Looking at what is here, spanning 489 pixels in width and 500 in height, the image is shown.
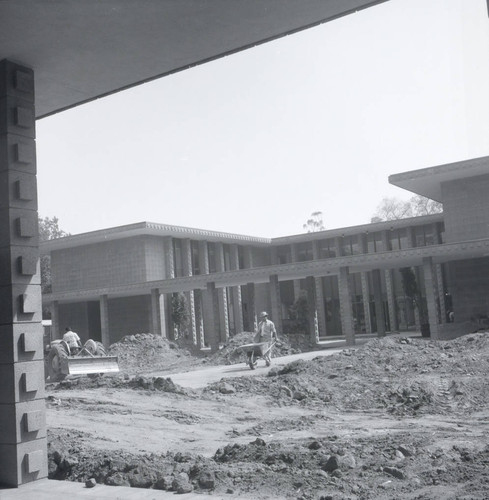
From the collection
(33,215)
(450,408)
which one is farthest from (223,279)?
(33,215)

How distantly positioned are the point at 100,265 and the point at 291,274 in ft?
45.6

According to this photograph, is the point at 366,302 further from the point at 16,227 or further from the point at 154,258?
the point at 16,227

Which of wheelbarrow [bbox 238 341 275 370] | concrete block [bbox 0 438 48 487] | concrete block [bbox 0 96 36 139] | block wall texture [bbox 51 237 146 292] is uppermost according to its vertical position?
block wall texture [bbox 51 237 146 292]

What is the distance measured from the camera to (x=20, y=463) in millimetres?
6348

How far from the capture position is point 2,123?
6672 millimetres

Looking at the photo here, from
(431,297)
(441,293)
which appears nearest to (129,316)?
(441,293)

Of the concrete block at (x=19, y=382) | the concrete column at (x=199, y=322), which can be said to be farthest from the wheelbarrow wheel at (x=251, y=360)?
the concrete column at (x=199, y=322)

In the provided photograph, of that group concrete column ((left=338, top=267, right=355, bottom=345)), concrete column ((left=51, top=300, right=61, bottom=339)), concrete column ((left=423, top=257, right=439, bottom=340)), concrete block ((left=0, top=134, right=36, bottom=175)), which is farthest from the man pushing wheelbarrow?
concrete column ((left=51, top=300, right=61, bottom=339))

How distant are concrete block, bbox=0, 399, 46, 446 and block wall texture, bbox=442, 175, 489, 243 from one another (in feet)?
94.6

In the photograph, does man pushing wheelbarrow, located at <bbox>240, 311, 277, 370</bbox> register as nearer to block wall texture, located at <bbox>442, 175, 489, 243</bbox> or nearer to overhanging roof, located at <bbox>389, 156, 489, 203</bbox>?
overhanging roof, located at <bbox>389, 156, 489, 203</bbox>

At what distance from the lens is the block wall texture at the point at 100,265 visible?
39594mm

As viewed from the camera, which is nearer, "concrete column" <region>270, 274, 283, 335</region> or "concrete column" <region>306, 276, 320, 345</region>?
"concrete column" <region>270, 274, 283, 335</region>

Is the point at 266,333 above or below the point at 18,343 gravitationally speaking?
below

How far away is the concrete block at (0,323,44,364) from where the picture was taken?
21.2 ft
